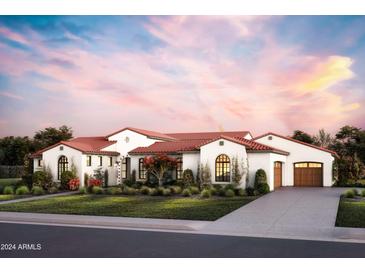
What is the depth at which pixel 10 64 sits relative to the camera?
19266 mm

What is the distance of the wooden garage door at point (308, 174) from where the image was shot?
29.5m

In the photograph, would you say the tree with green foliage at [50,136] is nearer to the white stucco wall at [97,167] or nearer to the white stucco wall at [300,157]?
the white stucco wall at [97,167]

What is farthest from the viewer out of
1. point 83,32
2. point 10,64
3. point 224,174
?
point 224,174

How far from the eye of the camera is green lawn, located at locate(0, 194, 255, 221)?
15.9 m

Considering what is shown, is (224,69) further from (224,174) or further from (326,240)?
(326,240)

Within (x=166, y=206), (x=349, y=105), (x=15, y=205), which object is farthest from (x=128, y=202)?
(x=349, y=105)

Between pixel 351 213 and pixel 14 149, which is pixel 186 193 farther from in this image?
pixel 14 149

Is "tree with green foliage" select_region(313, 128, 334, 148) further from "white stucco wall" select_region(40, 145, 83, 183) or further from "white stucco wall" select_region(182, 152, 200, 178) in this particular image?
"white stucco wall" select_region(40, 145, 83, 183)

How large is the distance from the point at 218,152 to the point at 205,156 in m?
0.81

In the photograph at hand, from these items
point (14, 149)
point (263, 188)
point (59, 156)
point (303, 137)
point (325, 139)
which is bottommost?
point (263, 188)

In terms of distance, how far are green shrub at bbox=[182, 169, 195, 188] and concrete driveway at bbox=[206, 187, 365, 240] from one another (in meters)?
6.58

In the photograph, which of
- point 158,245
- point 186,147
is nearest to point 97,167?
point 186,147

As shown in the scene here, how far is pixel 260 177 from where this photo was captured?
82.1 feet

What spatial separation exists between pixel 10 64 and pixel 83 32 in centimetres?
370
